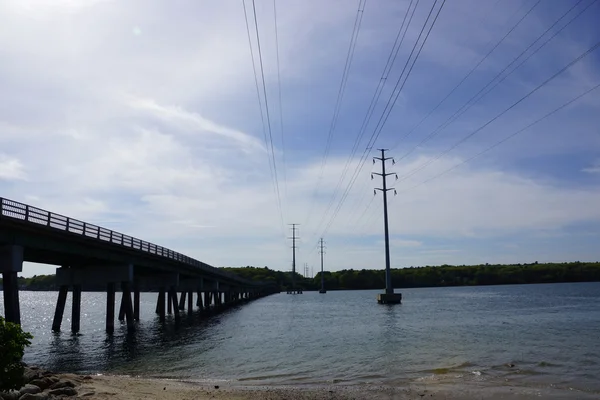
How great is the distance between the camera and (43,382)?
15898 mm

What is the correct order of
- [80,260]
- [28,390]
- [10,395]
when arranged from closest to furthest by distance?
1. [10,395]
2. [28,390]
3. [80,260]

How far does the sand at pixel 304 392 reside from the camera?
57.5 ft

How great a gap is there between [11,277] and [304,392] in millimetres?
19984

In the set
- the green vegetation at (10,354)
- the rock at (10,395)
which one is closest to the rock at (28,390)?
the rock at (10,395)

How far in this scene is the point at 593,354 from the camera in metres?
29.1

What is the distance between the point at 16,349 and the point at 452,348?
86.5 ft

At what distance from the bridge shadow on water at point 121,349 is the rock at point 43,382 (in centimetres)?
899

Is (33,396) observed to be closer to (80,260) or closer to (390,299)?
(80,260)

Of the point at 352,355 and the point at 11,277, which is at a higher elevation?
the point at 11,277

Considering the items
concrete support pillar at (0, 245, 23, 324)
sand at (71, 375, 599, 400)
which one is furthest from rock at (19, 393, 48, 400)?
concrete support pillar at (0, 245, 23, 324)

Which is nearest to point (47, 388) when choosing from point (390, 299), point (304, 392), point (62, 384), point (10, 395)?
point (62, 384)

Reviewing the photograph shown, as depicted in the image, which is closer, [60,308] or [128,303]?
[60,308]

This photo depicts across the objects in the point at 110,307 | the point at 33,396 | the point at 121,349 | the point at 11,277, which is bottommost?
the point at 121,349

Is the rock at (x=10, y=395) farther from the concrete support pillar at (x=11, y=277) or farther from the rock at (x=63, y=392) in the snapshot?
the concrete support pillar at (x=11, y=277)
